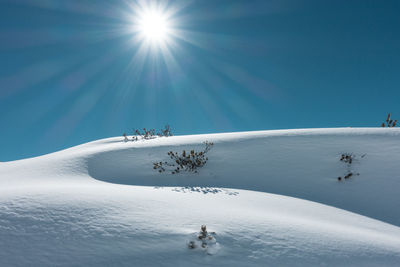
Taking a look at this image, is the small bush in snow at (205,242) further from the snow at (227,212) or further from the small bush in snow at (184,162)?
the small bush in snow at (184,162)

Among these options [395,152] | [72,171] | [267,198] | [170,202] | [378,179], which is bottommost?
[170,202]

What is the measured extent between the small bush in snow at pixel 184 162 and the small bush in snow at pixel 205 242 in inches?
136

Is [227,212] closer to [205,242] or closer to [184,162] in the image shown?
[205,242]

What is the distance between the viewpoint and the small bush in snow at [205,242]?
190cm

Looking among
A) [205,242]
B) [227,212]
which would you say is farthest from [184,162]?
[205,242]

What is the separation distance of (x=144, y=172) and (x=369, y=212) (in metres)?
5.03

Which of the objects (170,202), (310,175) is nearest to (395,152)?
(310,175)

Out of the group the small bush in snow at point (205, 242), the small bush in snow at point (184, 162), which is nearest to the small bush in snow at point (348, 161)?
the small bush in snow at point (184, 162)

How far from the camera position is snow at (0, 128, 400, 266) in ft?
6.00

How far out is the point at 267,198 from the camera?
4039 mm

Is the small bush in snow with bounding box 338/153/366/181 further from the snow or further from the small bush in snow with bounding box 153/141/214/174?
the small bush in snow with bounding box 153/141/214/174

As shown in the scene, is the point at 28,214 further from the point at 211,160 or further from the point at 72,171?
the point at 211,160

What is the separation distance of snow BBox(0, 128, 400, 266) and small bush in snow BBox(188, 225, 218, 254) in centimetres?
4

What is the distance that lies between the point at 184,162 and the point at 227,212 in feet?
10.1
